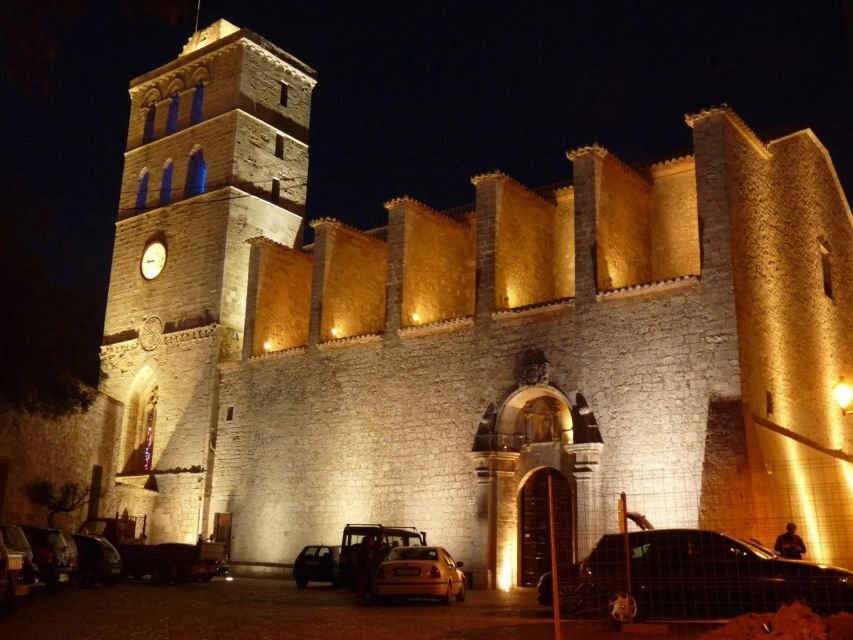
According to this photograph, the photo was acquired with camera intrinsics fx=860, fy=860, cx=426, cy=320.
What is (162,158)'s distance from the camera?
30.0m

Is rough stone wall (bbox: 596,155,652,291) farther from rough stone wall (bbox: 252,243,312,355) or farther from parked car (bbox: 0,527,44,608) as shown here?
parked car (bbox: 0,527,44,608)

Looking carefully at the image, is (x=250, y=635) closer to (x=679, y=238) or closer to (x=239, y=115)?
(x=679, y=238)

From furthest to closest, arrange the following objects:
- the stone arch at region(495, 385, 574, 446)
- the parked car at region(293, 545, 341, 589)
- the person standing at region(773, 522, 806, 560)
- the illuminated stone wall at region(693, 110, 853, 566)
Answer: the parked car at region(293, 545, 341, 589) < the stone arch at region(495, 385, 574, 446) < the illuminated stone wall at region(693, 110, 853, 566) < the person standing at region(773, 522, 806, 560)

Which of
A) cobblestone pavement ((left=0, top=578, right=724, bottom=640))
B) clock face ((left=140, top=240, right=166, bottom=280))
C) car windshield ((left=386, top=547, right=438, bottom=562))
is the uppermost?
clock face ((left=140, top=240, right=166, bottom=280))

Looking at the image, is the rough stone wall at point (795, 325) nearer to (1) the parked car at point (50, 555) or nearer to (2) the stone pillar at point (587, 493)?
(2) the stone pillar at point (587, 493)

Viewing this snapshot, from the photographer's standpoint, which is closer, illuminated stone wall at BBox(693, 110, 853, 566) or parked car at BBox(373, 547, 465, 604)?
parked car at BBox(373, 547, 465, 604)

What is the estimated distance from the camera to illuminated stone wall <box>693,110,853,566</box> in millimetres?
15539

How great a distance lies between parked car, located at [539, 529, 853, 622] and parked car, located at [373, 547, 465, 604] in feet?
9.49

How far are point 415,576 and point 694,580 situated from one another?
488 cm

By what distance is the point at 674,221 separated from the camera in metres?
20.2

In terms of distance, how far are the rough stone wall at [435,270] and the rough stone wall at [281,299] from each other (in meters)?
4.85

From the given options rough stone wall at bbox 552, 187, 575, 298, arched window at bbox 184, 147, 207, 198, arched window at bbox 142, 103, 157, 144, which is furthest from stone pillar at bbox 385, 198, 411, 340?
arched window at bbox 142, 103, 157, 144

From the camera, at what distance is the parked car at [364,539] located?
57.0ft

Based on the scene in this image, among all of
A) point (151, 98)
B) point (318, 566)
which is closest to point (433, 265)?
point (318, 566)
